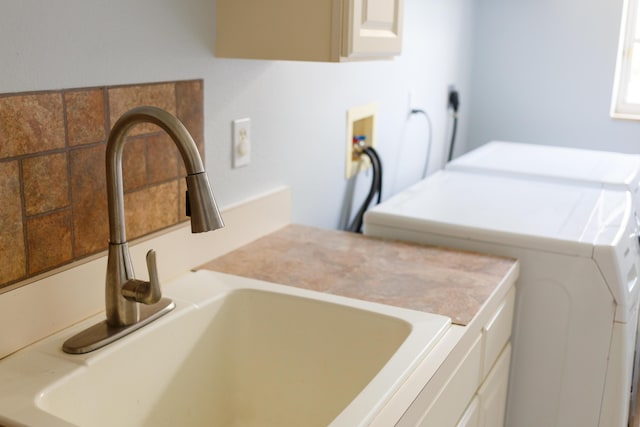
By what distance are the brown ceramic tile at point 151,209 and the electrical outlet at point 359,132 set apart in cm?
88

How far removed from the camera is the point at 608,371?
1536 mm

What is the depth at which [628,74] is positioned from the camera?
3178mm

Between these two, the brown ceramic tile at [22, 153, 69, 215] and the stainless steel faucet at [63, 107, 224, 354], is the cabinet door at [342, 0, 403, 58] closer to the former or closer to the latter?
the stainless steel faucet at [63, 107, 224, 354]

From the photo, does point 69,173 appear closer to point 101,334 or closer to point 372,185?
point 101,334

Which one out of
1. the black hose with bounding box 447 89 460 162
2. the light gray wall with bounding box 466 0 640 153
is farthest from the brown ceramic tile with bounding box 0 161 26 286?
the light gray wall with bounding box 466 0 640 153

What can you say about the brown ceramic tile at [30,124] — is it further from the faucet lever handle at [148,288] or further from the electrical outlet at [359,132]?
the electrical outlet at [359,132]

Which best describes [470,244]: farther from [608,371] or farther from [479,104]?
[479,104]

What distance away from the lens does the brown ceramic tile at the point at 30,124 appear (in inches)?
37.9

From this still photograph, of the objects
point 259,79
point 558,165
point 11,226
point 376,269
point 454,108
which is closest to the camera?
point 11,226

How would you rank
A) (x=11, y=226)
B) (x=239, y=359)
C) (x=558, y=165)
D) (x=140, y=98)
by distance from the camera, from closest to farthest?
(x=11, y=226) < (x=140, y=98) < (x=239, y=359) < (x=558, y=165)

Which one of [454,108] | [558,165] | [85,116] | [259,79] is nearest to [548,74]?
[454,108]

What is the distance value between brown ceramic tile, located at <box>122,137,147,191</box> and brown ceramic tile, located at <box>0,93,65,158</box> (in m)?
0.15

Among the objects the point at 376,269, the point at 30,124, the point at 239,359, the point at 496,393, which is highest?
the point at 30,124

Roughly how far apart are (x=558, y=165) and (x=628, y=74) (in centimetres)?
115
